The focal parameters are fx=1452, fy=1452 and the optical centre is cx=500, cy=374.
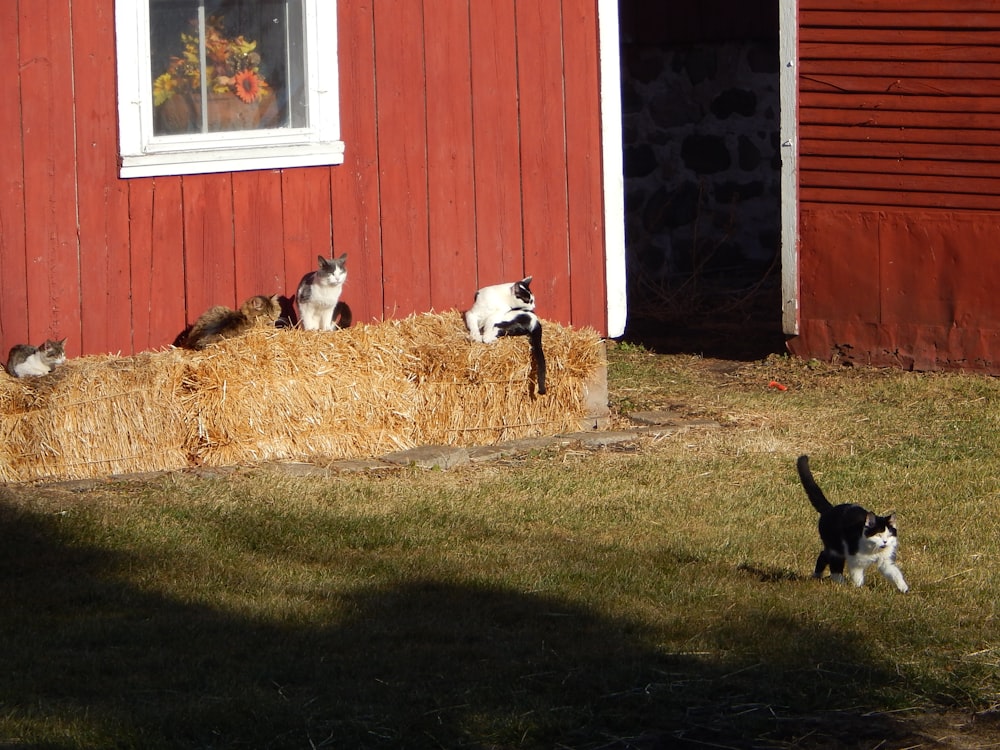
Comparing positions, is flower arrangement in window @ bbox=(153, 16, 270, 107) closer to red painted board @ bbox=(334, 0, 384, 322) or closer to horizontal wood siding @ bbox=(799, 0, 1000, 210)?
red painted board @ bbox=(334, 0, 384, 322)

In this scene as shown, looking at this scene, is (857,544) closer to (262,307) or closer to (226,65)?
(262,307)

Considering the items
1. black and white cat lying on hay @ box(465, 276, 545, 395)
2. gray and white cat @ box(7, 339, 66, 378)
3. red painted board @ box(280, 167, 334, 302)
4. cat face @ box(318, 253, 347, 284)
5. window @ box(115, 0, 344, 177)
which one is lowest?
gray and white cat @ box(7, 339, 66, 378)

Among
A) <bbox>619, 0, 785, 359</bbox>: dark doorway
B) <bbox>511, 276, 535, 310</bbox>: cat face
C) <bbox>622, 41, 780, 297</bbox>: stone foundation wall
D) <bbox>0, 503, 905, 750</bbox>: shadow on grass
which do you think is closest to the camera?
<bbox>0, 503, 905, 750</bbox>: shadow on grass

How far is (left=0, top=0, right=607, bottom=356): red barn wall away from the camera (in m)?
8.07

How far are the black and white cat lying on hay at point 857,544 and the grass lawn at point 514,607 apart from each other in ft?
0.27

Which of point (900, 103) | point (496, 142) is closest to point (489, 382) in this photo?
point (496, 142)

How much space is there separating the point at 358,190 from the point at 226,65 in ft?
3.55

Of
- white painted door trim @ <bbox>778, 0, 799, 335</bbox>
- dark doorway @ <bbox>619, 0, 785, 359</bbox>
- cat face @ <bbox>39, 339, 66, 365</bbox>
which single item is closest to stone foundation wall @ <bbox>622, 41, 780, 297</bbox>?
dark doorway @ <bbox>619, 0, 785, 359</bbox>

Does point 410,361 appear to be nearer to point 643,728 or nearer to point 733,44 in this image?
point 643,728

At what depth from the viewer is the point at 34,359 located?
785cm

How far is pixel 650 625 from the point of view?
5.53 m

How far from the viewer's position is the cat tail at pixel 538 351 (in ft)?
28.8

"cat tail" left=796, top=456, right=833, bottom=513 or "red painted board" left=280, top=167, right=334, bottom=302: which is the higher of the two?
"red painted board" left=280, top=167, right=334, bottom=302

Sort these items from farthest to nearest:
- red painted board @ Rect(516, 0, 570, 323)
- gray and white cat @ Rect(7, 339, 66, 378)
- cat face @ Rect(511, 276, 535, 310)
→ red painted board @ Rect(516, 0, 570, 323) → cat face @ Rect(511, 276, 535, 310) → gray and white cat @ Rect(7, 339, 66, 378)
